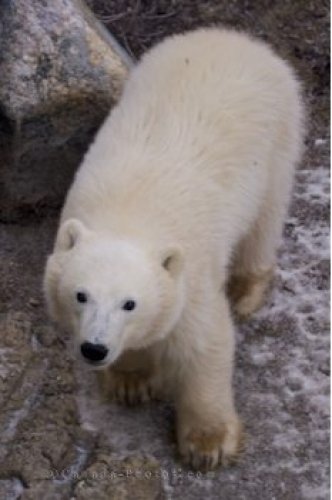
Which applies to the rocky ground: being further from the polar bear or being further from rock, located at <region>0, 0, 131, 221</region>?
rock, located at <region>0, 0, 131, 221</region>

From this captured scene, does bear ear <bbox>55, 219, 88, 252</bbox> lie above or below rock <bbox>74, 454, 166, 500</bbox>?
above

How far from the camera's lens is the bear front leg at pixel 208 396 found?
428 centimetres

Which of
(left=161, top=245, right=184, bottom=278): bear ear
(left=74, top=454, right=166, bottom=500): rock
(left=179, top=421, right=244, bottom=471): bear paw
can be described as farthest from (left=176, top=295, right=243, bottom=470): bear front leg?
(left=161, top=245, right=184, bottom=278): bear ear

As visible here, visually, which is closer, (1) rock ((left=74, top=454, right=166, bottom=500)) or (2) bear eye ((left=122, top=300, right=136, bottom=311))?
(2) bear eye ((left=122, top=300, right=136, bottom=311))

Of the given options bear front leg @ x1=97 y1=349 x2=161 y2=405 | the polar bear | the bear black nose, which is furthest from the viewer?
bear front leg @ x1=97 y1=349 x2=161 y2=405

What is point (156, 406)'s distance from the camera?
4.73 m

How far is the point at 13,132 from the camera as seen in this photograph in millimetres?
5375

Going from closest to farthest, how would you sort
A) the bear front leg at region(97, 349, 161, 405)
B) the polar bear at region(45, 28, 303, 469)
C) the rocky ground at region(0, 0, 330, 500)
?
the polar bear at region(45, 28, 303, 469) → the rocky ground at region(0, 0, 330, 500) → the bear front leg at region(97, 349, 161, 405)

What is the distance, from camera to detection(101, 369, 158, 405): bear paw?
15.4 feet

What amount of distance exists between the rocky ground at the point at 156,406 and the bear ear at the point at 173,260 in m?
0.92

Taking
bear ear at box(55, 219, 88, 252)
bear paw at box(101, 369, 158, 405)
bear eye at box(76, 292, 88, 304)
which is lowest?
bear paw at box(101, 369, 158, 405)

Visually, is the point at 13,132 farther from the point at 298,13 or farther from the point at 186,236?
the point at 298,13

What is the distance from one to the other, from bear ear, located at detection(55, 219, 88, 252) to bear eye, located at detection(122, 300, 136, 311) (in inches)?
13.3

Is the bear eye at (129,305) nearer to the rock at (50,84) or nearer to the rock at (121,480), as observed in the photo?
the rock at (121,480)
